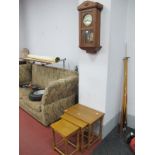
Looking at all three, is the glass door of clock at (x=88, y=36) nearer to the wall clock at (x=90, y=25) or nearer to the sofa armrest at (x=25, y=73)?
the wall clock at (x=90, y=25)

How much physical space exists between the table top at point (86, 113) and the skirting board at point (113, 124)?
0.93 feet

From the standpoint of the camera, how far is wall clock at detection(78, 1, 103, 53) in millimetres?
2014

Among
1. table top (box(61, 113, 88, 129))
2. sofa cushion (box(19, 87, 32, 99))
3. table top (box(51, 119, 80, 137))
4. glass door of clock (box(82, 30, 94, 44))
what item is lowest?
table top (box(51, 119, 80, 137))

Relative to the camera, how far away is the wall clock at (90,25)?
201 cm

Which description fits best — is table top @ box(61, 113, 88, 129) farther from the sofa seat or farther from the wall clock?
the wall clock

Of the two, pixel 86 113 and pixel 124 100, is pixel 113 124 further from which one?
pixel 86 113

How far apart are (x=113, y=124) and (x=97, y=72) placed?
3.25 feet

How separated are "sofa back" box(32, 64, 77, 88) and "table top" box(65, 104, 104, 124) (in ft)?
2.91

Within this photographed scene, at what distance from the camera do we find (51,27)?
12.5 ft

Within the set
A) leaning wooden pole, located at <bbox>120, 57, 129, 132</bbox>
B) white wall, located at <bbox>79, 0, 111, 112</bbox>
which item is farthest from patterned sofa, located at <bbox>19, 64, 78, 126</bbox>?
leaning wooden pole, located at <bbox>120, 57, 129, 132</bbox>
